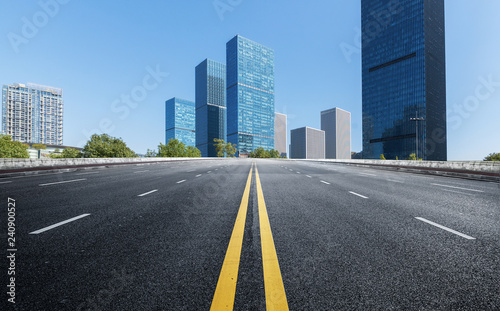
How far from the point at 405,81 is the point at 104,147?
445ft

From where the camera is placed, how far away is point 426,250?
138 inches

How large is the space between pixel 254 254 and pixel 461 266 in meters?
2.41

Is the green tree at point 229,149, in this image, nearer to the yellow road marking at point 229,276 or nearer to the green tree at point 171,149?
the green tree at point 171,149

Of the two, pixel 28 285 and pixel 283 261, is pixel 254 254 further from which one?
pixel 28 285

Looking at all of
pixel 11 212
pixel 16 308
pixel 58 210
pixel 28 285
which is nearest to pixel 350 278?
pixel 16 308

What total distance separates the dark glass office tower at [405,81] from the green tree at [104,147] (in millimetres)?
122243

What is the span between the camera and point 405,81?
12825 cm

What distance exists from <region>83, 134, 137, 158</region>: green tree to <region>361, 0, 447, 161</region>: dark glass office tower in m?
122

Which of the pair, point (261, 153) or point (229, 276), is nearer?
point (229, 276)

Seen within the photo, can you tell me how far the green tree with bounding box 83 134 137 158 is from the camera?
7544cm

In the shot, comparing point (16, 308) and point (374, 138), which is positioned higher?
point (374, 138)

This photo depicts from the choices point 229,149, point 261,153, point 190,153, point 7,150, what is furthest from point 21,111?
point 261,153

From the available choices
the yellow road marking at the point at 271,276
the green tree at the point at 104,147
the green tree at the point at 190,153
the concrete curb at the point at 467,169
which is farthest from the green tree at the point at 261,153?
the yellow road marking at the point at 271,276

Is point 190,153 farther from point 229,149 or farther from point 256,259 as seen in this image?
point 256,259
